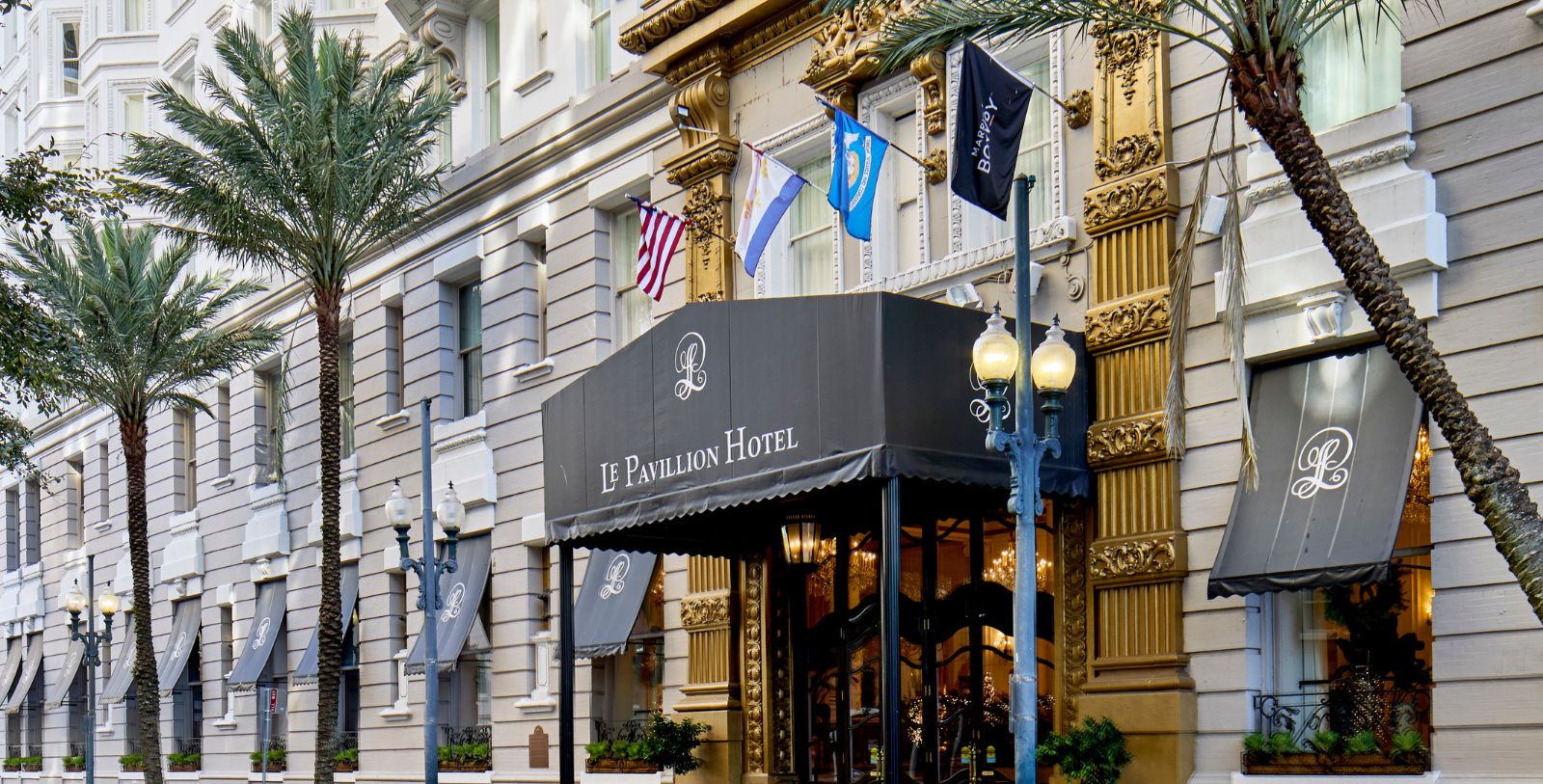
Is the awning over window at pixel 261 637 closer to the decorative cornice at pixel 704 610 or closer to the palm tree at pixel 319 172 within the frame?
the palm tree at pixel 319 172

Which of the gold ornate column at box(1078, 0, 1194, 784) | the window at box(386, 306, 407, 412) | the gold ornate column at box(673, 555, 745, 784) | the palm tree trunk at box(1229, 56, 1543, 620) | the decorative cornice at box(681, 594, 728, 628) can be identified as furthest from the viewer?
the window at box(386, 306, 407, 412)

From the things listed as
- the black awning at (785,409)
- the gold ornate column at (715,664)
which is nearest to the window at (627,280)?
the gold ornate column at (715,664)

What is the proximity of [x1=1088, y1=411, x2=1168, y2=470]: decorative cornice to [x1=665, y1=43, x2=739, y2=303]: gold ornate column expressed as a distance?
22.4 ft

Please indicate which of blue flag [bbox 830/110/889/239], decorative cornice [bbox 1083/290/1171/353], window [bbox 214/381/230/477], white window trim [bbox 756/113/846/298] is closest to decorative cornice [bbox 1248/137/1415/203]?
A: decorative cornice [bbox 1083/290/1171/353]

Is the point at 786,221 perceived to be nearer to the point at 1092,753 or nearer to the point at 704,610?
the point at 704,610

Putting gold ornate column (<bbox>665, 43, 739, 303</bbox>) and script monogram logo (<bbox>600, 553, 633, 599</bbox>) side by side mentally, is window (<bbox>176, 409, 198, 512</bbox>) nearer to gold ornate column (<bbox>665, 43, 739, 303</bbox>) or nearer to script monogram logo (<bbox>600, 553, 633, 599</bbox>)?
script monogram logo (<bbox>600, 553, 633, 599</bbox>)

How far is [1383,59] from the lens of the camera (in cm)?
1544

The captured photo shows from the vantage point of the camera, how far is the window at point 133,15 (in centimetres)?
4666

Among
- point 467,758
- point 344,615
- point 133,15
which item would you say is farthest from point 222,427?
point 133,15

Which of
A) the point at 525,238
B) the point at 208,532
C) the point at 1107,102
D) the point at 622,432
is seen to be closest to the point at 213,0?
the point at 208,532

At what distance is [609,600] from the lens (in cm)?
2398

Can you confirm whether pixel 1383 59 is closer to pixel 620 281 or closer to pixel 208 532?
pixel 620 281

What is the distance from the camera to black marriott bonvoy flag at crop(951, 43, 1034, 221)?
16.1m

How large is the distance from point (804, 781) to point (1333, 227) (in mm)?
10860
